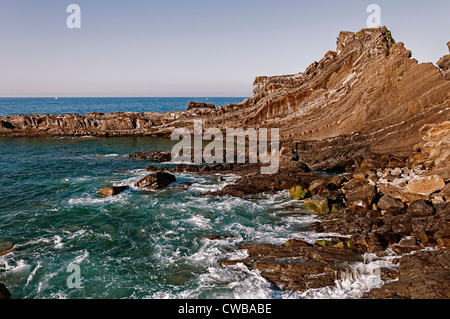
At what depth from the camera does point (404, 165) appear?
1141 inches

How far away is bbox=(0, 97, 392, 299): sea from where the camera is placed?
13.9 metres

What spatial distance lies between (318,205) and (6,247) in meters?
22.2

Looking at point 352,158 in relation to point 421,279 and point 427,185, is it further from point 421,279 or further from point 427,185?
point 421,279

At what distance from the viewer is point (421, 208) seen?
19.1m

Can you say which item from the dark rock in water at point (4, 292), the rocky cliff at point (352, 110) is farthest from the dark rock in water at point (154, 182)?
the rocky cliff at point (352, 110)

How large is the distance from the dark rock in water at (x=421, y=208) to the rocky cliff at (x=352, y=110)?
649cm

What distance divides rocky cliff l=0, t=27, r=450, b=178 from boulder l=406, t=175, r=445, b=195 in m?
3.80

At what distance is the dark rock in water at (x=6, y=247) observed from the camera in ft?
A: 58.0

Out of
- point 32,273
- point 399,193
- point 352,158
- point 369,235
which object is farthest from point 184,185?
point 352,158

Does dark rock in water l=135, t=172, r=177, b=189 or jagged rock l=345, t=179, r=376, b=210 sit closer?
jagged rock l=345, t=179, r=376, b=210

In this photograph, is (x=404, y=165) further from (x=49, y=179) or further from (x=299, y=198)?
(x=49, y=179)

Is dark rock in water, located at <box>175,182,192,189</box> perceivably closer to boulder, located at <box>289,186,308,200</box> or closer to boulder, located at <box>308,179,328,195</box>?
boulder, located at <box>289,186,308,200</box>

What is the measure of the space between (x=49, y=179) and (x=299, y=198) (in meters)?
28.3

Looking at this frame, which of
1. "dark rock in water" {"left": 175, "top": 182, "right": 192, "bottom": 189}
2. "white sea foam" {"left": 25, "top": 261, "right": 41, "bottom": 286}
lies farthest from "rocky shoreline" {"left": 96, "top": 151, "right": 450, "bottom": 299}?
"white sea foam" {"left": 25, "top": 261, "right": 41, "bottom": 286}
